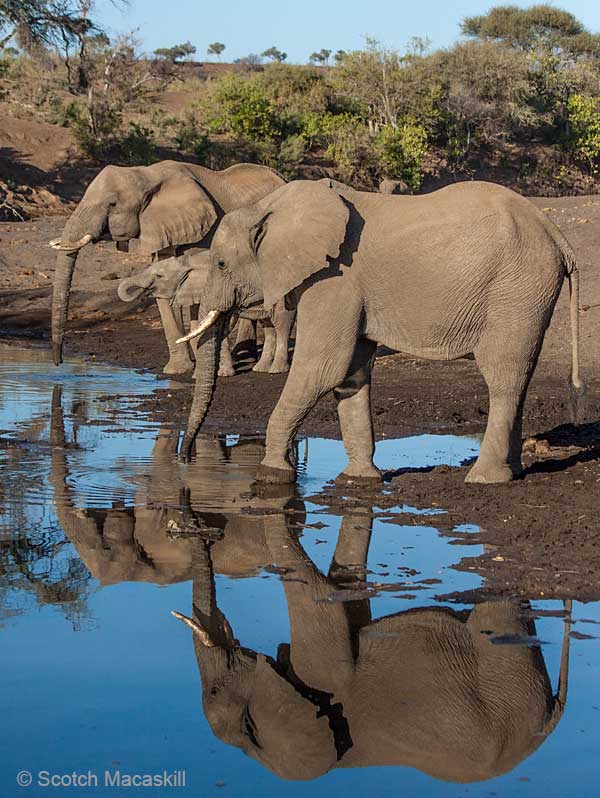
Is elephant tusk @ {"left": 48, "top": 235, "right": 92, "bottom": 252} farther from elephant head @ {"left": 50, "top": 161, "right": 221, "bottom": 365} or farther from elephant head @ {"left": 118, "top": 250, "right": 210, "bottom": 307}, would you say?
elephant head @ {"left": 118, "top": 250, "right": 210, "bottom": 307}

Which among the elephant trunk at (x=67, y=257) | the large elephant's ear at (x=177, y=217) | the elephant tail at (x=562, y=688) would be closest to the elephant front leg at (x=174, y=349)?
the large elephant's ear at (x=177, y=217)

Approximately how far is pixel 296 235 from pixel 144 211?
19.7 ft

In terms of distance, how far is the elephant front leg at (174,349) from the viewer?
44.3 ft

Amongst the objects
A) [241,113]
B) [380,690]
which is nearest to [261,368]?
[380,690]

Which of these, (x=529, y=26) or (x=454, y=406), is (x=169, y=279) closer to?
(x=454, y=406)

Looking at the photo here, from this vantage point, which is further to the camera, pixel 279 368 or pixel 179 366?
pixel 179 366

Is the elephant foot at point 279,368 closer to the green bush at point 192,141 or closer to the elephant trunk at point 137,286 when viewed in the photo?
the elephant trunk at point 137,286

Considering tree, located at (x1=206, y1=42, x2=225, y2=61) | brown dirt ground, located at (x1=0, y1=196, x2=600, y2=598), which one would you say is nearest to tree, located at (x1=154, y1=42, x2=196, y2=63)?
tree, located at (x1=206, y1=42, x2=225, y2=61)

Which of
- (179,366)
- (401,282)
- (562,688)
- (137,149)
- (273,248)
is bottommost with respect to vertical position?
(179,366)

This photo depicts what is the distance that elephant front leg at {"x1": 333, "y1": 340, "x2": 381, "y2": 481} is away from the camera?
8219mm

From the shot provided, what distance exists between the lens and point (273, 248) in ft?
26.0

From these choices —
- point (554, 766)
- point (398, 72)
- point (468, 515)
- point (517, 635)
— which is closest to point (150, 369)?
point (468, 515)

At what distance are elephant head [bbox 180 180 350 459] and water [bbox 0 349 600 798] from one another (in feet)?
3.74

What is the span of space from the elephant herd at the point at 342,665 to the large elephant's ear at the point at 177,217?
6691mm
